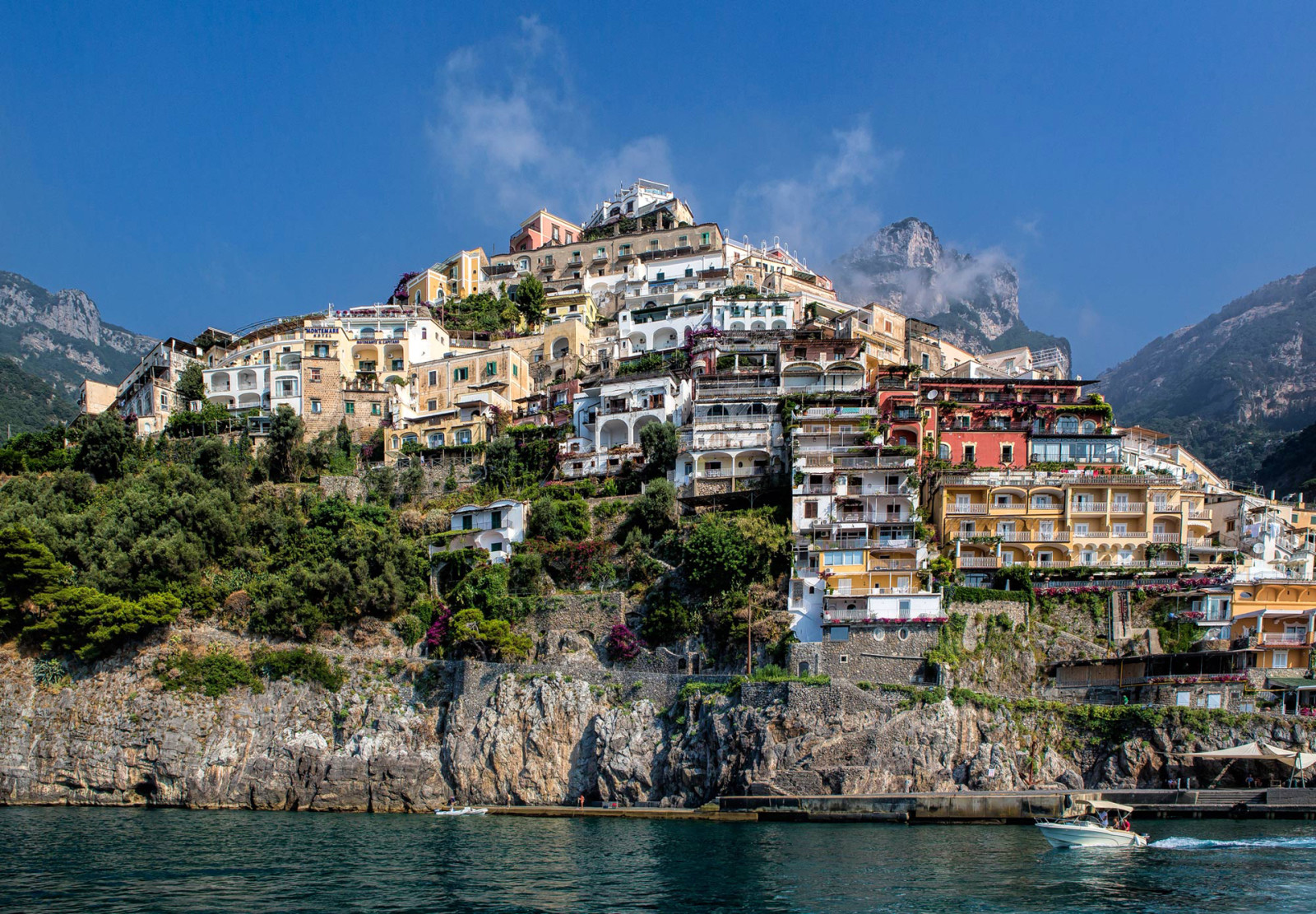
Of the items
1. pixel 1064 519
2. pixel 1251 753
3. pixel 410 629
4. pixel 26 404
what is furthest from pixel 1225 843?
pixel 26 404

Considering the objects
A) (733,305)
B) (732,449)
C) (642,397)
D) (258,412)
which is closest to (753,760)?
(732,449)

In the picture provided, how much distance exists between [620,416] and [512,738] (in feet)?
79.5

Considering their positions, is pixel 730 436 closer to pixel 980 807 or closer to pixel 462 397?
pixel 462 397

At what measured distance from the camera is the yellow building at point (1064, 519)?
55188 mm

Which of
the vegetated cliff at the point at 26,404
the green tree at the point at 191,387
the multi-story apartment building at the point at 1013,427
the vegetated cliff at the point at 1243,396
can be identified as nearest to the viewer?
the multi-story apartment building at the point at 1013,427

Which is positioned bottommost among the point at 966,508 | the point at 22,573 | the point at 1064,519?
the point at 22,573

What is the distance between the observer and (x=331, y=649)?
5406 cm

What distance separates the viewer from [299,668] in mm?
52625

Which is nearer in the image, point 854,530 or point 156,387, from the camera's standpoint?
point 854,530

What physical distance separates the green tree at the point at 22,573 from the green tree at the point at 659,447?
1202 inches

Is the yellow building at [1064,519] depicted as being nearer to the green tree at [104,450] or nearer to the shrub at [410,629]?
the shrub at [410,629]

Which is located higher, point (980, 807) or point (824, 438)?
point (824, 438)

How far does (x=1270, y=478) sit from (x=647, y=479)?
70.7m

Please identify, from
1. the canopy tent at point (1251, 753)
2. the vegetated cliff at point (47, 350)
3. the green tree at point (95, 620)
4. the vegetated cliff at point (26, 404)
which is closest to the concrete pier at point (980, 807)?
the canopy tent at point (1251, 753)
